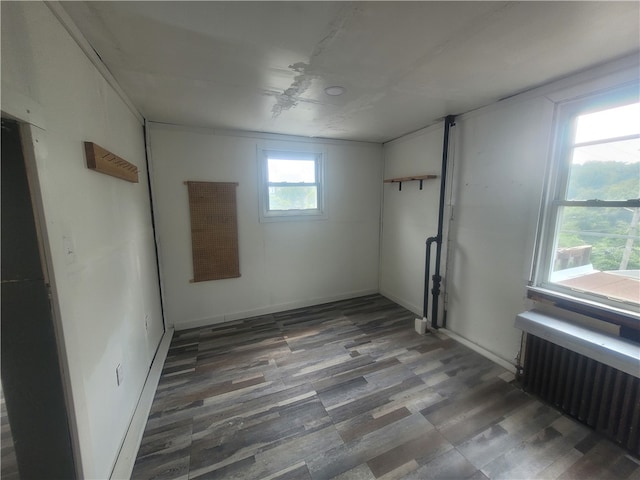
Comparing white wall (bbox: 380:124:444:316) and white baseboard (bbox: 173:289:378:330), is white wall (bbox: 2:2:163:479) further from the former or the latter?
white wall (bbox: 380:124:444:316)

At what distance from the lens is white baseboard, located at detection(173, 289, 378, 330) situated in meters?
3.14

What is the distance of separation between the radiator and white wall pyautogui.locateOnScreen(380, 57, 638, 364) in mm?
307

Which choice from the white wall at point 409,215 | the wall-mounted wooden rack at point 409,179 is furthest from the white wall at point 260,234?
→ the wall-mounted wooden rack at point 409,179

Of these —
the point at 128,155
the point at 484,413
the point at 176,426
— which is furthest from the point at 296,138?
the point at 484,413

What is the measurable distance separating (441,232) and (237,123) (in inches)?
103

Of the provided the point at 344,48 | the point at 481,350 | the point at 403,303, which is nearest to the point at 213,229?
the point at 344,48

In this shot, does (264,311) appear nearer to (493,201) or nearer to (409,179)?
(409,179)

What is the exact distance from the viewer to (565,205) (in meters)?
1.92

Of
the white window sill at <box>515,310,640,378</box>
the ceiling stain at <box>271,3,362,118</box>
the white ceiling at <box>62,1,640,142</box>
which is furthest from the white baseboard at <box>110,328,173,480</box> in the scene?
the white window sill at <box>515,310,640,378</box>

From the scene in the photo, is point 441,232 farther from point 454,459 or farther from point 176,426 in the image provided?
point 176,426

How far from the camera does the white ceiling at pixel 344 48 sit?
115 centimetres

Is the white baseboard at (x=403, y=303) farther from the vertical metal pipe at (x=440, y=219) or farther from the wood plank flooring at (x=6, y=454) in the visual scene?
the wood plank flooring at (x=6, y=454)

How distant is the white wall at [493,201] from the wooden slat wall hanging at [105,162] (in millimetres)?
3001

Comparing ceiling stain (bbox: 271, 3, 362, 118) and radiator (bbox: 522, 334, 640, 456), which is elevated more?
ceiling stain (bbox: 271, 3, 362, 118)
